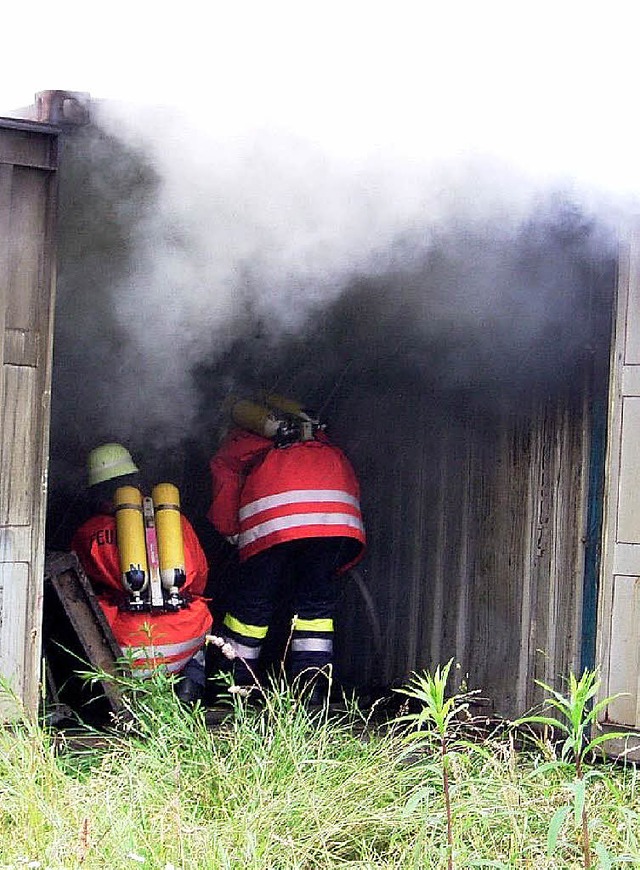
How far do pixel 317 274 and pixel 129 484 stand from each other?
1386 millimetres

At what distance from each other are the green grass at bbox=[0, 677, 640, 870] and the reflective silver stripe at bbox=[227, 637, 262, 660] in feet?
5.19

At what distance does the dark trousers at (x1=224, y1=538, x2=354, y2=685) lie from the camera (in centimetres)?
666

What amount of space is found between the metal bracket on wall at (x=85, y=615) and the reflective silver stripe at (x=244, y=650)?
0.84 meters

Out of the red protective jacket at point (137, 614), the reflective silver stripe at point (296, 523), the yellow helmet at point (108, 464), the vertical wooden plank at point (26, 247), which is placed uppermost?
the vertical wooden plank at point (26, 247)

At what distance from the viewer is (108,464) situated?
6.54m

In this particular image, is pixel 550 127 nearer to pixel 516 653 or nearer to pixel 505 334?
pixel 505 334

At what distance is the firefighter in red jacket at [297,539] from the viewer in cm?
660

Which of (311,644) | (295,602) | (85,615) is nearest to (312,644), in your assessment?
(311,644)

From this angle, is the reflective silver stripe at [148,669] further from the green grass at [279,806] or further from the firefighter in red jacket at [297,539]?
the green grass at [279,806]

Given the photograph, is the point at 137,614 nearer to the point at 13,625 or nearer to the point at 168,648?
the point at 168,648

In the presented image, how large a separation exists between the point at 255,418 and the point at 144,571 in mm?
1253

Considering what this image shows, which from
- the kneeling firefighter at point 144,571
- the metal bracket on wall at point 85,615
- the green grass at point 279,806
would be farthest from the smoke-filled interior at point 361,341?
the green grass at point 279,806

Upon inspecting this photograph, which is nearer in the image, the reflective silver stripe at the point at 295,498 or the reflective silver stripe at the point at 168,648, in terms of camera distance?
the reflective silver stripe at the point at 168,648

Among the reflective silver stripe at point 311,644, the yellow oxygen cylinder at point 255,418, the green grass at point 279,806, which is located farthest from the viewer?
the yellow oxygen cylinder at point 255,418
